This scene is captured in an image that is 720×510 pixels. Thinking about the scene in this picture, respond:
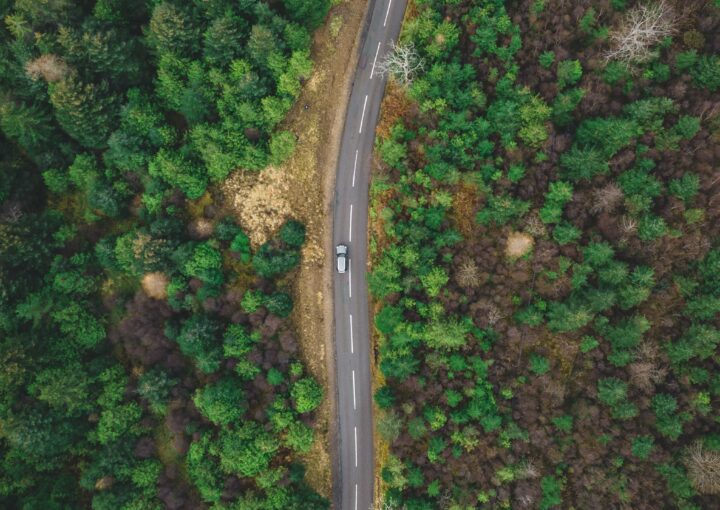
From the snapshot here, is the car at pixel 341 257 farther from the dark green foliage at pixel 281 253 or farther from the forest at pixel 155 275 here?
the forest at pixel 155 275

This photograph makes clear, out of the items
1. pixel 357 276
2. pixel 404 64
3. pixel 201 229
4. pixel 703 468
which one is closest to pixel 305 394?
pixel 357 276

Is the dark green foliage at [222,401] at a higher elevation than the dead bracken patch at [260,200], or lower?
lower

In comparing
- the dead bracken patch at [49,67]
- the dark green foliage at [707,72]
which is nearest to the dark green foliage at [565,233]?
the dark green foliage at [707,72]

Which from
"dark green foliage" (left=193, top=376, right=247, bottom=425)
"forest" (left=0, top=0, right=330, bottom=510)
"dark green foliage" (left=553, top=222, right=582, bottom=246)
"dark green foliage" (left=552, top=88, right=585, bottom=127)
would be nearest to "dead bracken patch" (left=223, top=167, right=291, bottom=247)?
"forest" (left=0, top=0, right=330, bottom=510)

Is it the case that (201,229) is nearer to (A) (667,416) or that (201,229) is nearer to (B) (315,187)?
(B) (315,187)

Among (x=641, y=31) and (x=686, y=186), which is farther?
(x=641, y=31)

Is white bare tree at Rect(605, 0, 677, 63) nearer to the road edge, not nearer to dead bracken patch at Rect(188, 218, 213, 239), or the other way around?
the road edge
